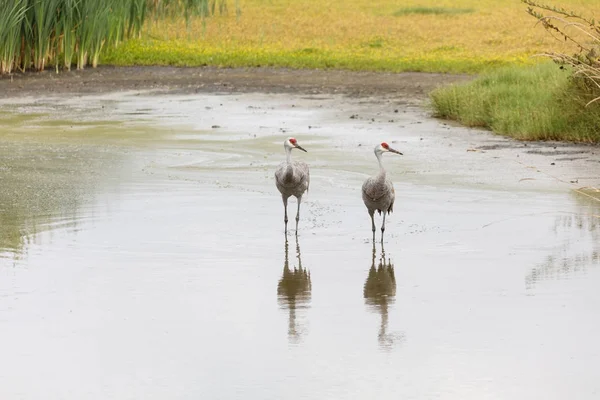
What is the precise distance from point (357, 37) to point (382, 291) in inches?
1040

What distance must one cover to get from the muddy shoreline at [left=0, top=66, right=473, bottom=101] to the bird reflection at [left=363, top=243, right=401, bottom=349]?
1429 cm

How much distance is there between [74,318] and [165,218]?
385 centimetres

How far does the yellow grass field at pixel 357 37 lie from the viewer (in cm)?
3106

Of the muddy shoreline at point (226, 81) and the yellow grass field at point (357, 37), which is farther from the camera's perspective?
the yellow grass field at point (357, 37)

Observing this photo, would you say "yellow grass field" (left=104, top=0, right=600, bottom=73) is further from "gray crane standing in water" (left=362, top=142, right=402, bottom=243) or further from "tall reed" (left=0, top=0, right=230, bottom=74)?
"gray crane standing in water" (left=362, top=142, right=402, bottom=243)

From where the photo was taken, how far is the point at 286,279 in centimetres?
1010

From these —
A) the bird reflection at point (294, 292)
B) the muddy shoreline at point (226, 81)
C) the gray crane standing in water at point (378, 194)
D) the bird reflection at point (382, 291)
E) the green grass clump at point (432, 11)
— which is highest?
the green grass clump at point (432, 11)

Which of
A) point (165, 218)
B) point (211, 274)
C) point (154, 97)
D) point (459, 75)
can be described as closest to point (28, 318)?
point (211, 274)

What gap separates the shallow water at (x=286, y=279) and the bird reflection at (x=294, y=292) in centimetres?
2

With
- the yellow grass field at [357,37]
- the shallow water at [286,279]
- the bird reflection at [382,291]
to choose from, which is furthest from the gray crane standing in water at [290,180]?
the yellow grass field at [357,37]

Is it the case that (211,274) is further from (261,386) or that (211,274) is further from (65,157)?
(65,157)

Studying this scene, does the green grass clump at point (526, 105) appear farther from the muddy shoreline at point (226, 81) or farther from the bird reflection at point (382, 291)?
the bird reflection at point (382, 291)

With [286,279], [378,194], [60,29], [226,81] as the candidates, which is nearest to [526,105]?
[378,194]

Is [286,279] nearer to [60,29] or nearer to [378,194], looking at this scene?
[378,194]
